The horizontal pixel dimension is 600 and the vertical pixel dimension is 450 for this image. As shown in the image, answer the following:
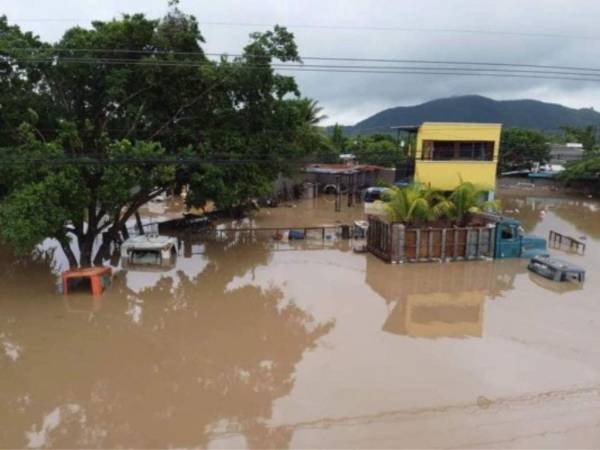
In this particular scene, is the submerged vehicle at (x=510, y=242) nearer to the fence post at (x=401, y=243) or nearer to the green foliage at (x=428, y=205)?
the green foliage at (x=428, y=205)

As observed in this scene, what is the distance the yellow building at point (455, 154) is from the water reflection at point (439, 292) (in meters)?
7.57

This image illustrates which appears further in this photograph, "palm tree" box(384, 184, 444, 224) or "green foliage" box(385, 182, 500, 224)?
"green foliage" box(385, 182, 500, 224)

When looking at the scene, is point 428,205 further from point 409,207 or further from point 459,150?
point 459,150

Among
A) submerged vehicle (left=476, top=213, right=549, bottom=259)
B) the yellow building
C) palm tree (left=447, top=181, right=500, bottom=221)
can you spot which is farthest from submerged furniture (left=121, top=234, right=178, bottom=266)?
the yellow building

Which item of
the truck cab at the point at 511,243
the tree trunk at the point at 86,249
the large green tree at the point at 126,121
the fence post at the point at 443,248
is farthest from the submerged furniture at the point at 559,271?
the tree trunk at the point at 86,249

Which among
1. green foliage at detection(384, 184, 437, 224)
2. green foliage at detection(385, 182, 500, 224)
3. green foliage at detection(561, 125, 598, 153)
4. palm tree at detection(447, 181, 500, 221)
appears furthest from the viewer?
green foliage at detection(561, 125, 598, 153)

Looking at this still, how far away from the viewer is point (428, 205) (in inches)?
784

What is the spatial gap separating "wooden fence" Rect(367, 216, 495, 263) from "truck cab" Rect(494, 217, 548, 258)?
0.89ft

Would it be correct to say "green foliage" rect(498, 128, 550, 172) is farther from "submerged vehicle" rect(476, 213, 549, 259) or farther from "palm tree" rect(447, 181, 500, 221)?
"palm tree" rect(447, 181, 500, 221)

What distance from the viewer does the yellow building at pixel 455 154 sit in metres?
25.4

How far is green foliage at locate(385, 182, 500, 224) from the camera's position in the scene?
19500 millimetres

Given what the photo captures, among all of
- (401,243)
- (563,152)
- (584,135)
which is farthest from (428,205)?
(584,135)

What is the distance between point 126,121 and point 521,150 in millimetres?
53506

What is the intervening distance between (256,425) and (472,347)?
231 inches
